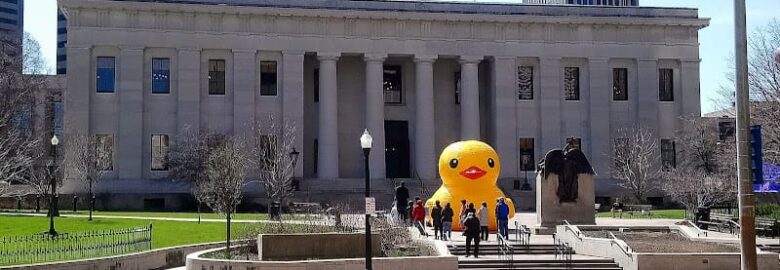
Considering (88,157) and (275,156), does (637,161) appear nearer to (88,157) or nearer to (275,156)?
(275,156)

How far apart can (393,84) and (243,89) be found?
1165 centimetres

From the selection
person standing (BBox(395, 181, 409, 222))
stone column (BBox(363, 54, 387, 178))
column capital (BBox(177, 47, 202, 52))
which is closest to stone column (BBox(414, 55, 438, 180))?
stone column (BBox(363, 54, 387, 178))

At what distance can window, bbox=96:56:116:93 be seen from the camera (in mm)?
62316

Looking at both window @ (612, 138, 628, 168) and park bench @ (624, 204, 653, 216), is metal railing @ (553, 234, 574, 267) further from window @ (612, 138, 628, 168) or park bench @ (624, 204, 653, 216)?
window @ (612, 138, 628, 168)

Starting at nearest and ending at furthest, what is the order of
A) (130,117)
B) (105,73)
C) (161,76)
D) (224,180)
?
(224,180) → (130,117) → (105,73) → (161,76)

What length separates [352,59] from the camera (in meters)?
68.0

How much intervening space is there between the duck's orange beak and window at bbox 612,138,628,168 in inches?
1190

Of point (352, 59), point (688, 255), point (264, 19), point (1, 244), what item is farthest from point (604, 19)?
point (1, 244)

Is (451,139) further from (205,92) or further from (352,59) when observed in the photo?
(205,92)

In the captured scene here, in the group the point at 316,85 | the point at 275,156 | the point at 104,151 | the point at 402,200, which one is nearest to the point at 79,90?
the point at 104,151

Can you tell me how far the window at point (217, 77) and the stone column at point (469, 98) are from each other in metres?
16.4

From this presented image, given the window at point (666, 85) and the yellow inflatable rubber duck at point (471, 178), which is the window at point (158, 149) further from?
the window at point (666, 85)

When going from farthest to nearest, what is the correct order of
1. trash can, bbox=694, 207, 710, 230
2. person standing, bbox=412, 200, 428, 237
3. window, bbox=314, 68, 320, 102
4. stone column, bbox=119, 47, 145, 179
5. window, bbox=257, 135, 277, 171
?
window, bbox=314, 68, 320, 102, stone column, bbox=119, 47, 145, 179, window, bbox=257, 135, 277, 171, trash can, bbox=694, 207, 710, 230, person standing, bbox=412, 200, 428, 237

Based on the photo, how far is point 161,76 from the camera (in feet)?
207
